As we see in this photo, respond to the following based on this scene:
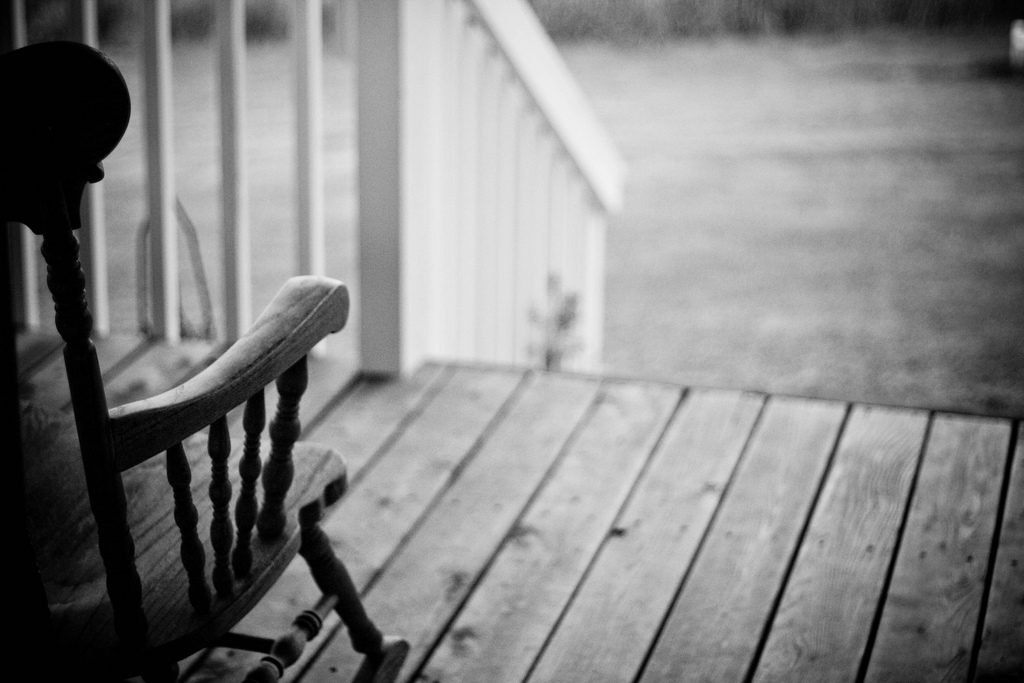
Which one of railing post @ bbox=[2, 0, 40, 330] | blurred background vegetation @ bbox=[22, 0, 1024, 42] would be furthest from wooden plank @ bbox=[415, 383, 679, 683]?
blurred background vegetation @ bbox=[22, 0, 1024, 42]

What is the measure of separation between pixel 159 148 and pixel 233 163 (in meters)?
0.16

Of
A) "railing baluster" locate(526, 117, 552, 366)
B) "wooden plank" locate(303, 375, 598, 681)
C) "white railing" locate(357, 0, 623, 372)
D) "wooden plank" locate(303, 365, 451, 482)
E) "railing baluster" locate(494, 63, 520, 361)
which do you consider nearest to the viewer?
"wooden plank" locate(303, 375, 598, 681)

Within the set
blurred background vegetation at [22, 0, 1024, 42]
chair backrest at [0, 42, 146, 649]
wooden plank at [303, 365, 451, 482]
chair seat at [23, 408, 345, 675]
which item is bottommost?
blurred background vegetation at [22, 0, 1024, 42]

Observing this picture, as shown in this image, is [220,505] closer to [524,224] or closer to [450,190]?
[450,190]

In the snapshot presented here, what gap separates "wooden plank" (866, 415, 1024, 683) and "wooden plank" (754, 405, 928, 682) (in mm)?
28

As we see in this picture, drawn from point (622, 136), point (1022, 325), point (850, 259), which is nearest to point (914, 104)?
point (622, 136)

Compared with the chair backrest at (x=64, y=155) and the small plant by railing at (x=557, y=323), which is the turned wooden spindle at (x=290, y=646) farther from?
the small plant by railing at (x=557, y=323)

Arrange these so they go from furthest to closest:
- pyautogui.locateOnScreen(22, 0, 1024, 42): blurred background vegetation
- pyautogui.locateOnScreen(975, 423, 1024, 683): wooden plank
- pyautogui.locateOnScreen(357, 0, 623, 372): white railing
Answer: pyautogui.locateOnScreen(22, 0, 1024, 42): blurred background vegetation, pyautogui.locateOnScreen(357, 0, 623, 372): white railing, pyautogui.locateOnScreen(975, 423, 1024, 683): wooden plank

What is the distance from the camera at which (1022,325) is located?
4422mm

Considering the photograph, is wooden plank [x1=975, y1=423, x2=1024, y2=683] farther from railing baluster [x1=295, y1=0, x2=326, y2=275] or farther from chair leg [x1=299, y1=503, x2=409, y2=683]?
railing baluster [x1=295, y1=0, x2=326, y2=275]

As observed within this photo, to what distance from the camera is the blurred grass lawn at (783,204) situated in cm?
436

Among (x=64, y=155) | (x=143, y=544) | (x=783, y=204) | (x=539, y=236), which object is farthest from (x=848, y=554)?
(x=783, y=204)

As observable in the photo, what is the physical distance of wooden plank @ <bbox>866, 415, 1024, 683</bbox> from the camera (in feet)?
5.54

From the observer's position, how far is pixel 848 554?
1932mm
